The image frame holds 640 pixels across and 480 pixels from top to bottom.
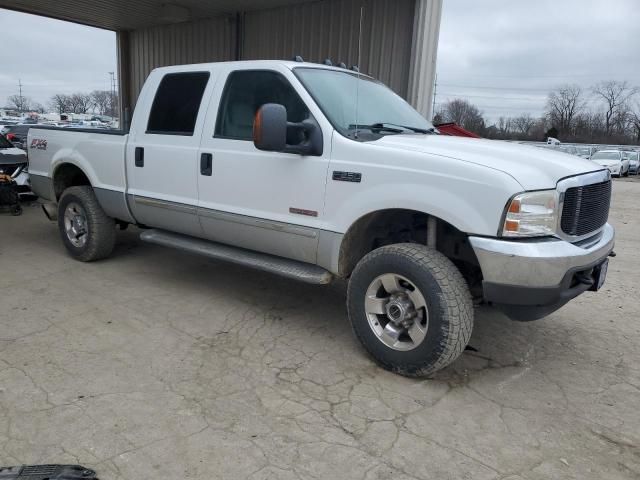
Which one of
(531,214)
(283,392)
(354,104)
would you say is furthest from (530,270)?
(354,104)

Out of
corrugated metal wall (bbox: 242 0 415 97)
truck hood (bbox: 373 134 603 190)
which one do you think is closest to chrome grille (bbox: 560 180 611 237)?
truck hood (bbox: 373 134 603 190)

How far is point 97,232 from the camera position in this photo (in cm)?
568

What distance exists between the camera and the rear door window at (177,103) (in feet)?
15.3

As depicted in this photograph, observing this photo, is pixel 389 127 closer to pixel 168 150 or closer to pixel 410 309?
pixel 410 309

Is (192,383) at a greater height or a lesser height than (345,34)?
lesser

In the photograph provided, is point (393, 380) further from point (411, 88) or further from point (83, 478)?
→ point (411, 88)

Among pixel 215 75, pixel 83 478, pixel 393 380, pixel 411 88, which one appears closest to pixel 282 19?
pixel 411 88

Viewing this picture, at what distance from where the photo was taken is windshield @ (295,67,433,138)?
392 centimetres

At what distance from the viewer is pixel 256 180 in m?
4.13

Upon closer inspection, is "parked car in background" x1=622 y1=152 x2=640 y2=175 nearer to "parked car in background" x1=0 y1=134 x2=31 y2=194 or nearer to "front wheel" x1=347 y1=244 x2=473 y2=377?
"parked car in background" x1=0 y1=134 x2=31 y2=194

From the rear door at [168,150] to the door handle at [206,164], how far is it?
8cm

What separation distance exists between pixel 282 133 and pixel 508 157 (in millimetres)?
1460

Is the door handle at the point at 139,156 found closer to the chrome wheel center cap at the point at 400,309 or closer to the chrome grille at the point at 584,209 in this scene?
the chrome wheel center cap at the point at 400,309

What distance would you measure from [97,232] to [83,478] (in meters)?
3.79
